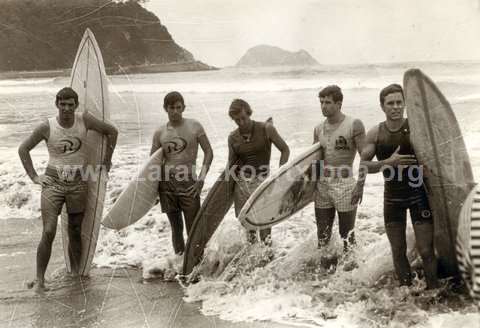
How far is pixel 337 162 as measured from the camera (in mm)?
3564

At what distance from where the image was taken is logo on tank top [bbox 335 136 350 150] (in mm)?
3496

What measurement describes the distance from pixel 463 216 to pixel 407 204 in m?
0.52

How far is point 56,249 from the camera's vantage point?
16.3ft

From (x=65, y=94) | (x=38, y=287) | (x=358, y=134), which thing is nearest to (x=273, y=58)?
(x=65, y=94)

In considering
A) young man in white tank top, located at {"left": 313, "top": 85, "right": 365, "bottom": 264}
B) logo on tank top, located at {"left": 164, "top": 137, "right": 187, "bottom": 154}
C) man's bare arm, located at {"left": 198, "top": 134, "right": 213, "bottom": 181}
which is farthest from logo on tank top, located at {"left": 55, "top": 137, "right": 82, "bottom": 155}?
young man in white tank top, located at {"left": 313, "top": 85, "right": 365, "bottom": 264}

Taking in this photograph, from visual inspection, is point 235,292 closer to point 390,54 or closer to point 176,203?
point 176,203

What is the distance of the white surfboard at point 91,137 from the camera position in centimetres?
421

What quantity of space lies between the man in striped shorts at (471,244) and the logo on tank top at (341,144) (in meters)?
1.10

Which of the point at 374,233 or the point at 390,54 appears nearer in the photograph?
the point at 374,233

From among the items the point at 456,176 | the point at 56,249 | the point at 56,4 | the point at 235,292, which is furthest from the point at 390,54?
the point at 56,4

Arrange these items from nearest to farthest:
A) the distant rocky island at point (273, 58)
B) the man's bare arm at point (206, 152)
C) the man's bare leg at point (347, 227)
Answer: the man's bare leg at point (347, 227) < the man's bare arm at point (206, 152) < the distant rocky island at point (273, 58)

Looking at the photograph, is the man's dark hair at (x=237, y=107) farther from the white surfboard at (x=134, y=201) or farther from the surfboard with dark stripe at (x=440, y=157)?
the surfboard with dark stripe at (x=440, y=157)

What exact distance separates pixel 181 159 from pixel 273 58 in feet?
27.4

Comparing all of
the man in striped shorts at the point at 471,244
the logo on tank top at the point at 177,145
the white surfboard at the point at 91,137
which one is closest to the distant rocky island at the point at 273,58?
the white surfboard at the point at 91,137
